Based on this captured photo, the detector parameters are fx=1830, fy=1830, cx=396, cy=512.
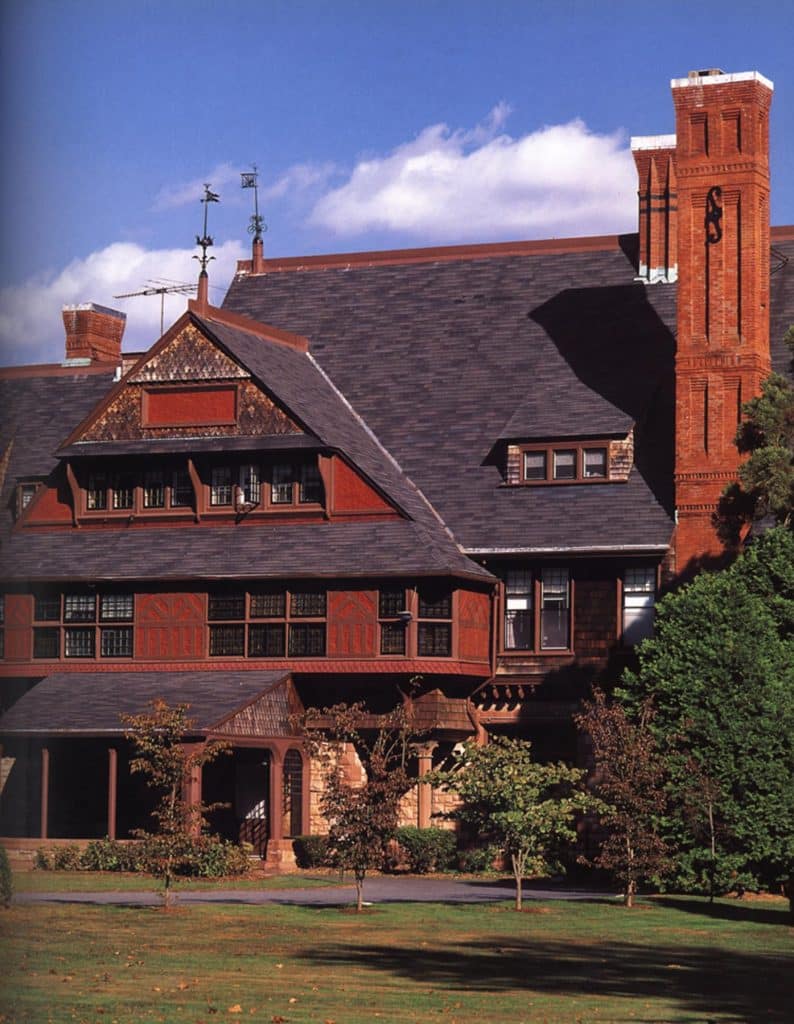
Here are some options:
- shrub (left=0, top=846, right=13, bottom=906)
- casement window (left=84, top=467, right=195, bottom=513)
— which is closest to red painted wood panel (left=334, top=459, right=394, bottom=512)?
casement window (left=84, top=467, right=195, bottom=513)

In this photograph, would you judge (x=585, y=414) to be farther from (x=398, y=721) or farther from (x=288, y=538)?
(x=398, y=721)

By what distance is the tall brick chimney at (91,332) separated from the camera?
2448 inches

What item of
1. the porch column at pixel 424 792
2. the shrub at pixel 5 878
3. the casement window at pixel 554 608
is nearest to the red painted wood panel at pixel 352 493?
the casement window at pixel 554 608

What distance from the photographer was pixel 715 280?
46.2 metres

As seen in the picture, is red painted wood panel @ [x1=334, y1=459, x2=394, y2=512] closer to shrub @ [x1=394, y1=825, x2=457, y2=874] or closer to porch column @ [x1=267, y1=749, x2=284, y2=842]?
porch column @ [x1=267, y1=749, x2=284, y2=842]

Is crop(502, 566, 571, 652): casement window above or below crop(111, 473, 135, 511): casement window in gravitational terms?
below

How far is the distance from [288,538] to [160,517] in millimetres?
4105

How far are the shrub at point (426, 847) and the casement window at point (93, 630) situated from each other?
8873 millimetres

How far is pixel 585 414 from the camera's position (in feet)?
155

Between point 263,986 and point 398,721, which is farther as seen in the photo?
point 398,721

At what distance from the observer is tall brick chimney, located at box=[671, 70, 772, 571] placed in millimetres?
45094

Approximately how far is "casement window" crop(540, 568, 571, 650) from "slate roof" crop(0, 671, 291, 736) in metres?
6.56

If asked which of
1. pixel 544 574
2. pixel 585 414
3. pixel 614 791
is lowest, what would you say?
pixel 614 791

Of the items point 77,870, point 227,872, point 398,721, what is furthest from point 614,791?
point 77,870
